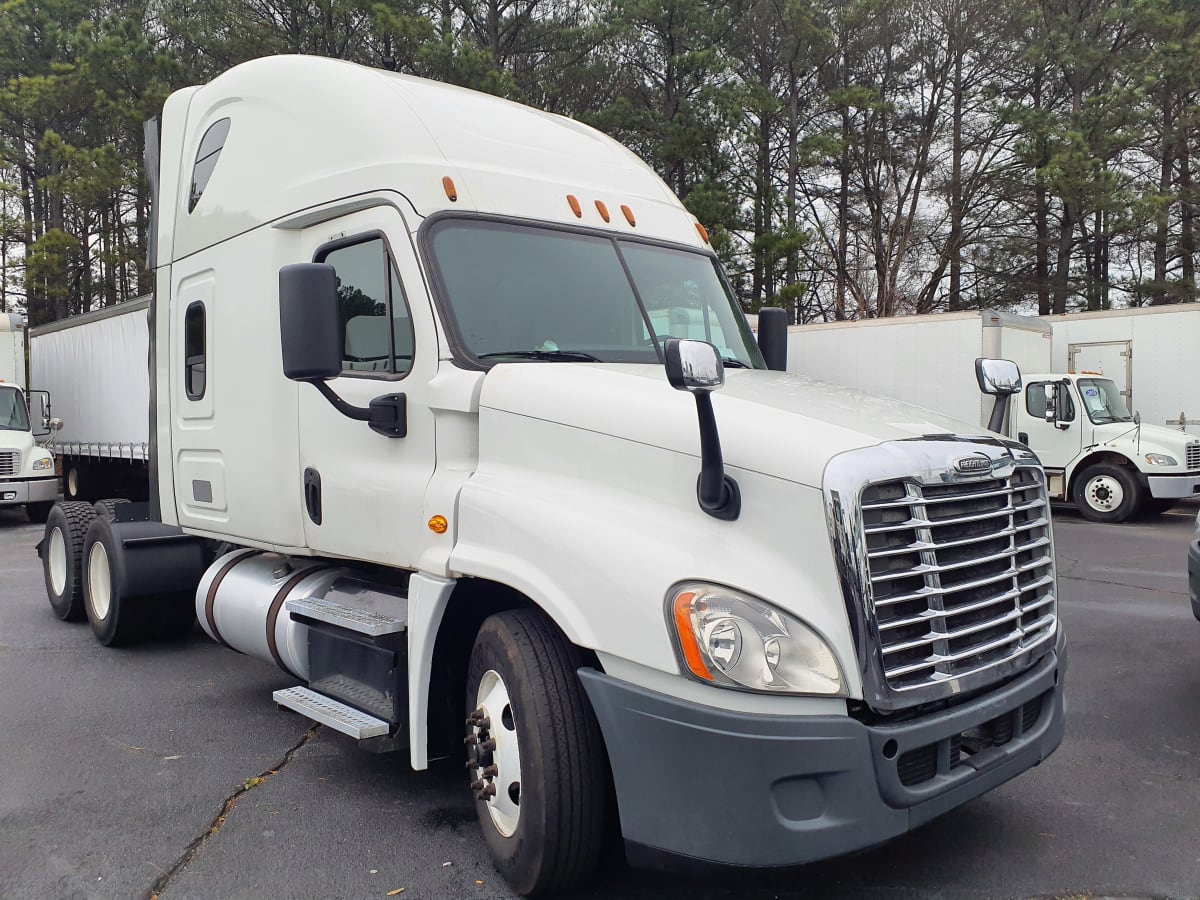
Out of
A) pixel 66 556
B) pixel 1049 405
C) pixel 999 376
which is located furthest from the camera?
pixel 1049 405

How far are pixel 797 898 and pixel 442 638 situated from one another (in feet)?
5.08

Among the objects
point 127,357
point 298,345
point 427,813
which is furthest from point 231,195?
point 127,357

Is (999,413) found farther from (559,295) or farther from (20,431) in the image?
(20,431)

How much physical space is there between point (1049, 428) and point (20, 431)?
15.0 metres

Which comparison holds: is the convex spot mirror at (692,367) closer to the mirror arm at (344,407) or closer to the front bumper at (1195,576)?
the mirror arm at (344,407)

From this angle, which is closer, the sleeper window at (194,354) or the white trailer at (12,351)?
the sleeper window at (194,354)

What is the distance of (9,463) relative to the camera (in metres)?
14.1

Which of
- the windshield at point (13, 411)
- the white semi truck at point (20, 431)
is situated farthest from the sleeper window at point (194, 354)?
the windshield at point (13, 411)

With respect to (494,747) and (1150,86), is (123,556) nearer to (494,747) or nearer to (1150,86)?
(494,747)

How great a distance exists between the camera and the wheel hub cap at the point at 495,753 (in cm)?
342

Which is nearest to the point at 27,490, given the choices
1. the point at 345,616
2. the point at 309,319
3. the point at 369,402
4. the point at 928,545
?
the point at 345,616

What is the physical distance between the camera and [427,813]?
4.17 m

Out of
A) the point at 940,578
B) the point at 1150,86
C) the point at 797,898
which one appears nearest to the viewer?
the point at 940,578

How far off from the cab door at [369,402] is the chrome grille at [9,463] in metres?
11.7
